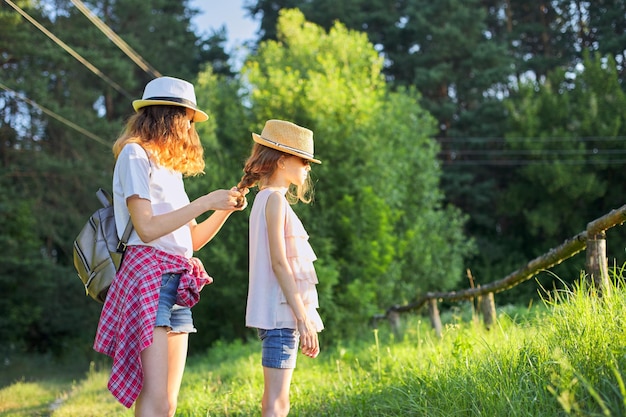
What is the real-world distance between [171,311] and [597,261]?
228 cm

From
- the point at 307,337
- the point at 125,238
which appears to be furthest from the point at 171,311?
the point at 307,337

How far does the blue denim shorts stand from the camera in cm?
309

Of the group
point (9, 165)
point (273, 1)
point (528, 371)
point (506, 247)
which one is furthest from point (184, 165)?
point (273, 1)

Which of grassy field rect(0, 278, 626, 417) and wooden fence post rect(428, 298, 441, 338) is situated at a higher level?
grassy field rect(0, 278, 626, 417)

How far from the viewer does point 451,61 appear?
2831 centimetres

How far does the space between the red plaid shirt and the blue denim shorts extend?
0.09ft

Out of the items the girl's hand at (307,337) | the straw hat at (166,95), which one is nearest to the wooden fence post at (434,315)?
the girl's hand at (307,337)

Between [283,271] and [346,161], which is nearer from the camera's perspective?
[283,271]

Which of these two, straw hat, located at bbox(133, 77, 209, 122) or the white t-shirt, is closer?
the white t-shirt

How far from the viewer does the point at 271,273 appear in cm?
333

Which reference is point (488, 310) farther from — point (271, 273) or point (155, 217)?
point (155, 217)

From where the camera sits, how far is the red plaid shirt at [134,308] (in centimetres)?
303

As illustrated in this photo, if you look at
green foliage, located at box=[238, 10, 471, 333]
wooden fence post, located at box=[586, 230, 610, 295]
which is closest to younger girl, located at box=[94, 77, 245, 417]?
wooden fence post, located at box=[586, 230, 610, 295]

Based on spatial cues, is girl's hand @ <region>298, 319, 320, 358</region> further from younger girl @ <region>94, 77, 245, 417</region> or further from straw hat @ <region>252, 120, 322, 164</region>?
straw hat @ <region>252, 120, 322, 164</region>
